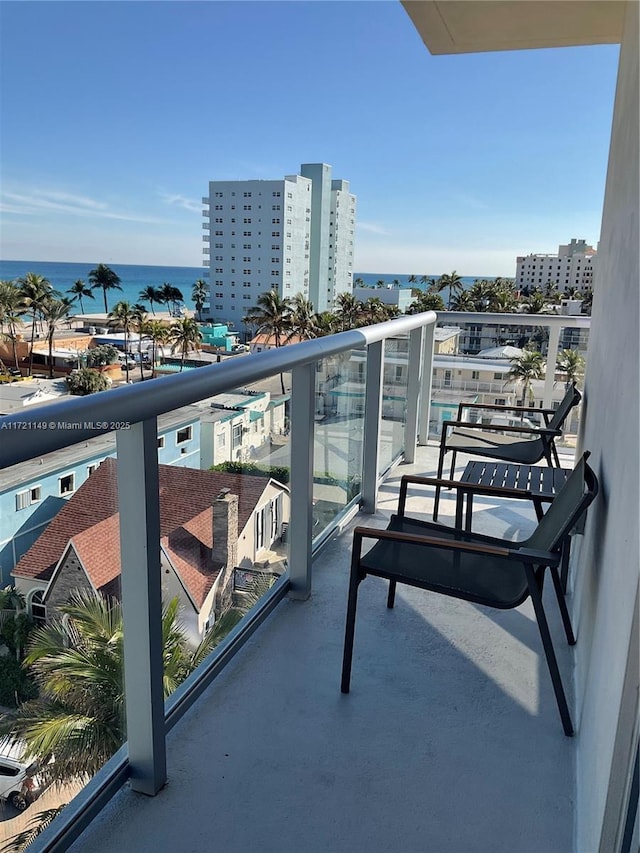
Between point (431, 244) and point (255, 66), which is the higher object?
point (255, 66)

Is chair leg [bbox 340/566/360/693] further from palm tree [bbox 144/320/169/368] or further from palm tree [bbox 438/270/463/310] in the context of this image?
palm tree [bbox 438/270/463/310]

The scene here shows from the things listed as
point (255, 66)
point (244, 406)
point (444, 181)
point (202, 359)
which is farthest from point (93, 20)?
point (244, 406)

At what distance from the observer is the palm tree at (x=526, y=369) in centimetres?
456

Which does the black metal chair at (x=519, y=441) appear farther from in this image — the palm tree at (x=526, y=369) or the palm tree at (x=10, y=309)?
the palm tree at (x=10, y=309)

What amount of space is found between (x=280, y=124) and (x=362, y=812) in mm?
90203

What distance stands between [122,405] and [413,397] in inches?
143

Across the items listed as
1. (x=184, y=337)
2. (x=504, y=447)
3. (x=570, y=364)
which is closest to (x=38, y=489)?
(x=504, y=447)

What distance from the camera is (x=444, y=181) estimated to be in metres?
76.6

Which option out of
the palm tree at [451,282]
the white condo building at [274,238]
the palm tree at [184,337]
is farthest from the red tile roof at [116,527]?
the white condo building at [274,238]

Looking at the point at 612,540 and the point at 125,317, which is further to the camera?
the point at 125,317

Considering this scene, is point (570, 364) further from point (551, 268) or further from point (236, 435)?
point (551, 268)

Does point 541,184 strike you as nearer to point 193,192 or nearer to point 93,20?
point 193,192

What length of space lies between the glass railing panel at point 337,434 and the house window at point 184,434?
3.01 ft

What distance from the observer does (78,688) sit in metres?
1.34
